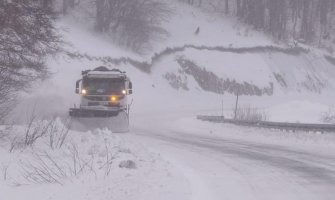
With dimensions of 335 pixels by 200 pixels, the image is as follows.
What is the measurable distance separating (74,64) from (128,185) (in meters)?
28.2

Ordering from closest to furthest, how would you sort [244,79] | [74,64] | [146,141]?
[146,141]
[74,64]
[244,79]

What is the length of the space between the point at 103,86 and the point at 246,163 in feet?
39.2

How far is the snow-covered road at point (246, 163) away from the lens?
11.6 m

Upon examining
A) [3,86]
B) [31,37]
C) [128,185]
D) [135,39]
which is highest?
[135,39]

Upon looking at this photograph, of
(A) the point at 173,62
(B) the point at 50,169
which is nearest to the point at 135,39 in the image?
(A) the point at 173,62

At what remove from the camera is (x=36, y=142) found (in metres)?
16.2

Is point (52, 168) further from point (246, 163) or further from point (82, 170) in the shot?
point (246, 163)

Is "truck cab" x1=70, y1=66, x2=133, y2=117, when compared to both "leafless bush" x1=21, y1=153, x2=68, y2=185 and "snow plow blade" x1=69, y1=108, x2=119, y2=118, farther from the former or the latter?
"leafless bush" x1=21, y1=153, x2=68, y2=185

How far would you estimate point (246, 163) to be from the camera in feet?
50.1

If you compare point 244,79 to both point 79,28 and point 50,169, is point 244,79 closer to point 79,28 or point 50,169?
point 79,28

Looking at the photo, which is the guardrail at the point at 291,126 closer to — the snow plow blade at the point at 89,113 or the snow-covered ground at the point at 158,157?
the snow-covered ground at the point at 158,157

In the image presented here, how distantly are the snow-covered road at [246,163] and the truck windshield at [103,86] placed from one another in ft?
6.41

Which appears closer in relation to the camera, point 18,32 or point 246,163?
point 18,32

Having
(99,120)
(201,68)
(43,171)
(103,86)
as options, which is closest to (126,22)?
(201,68)
